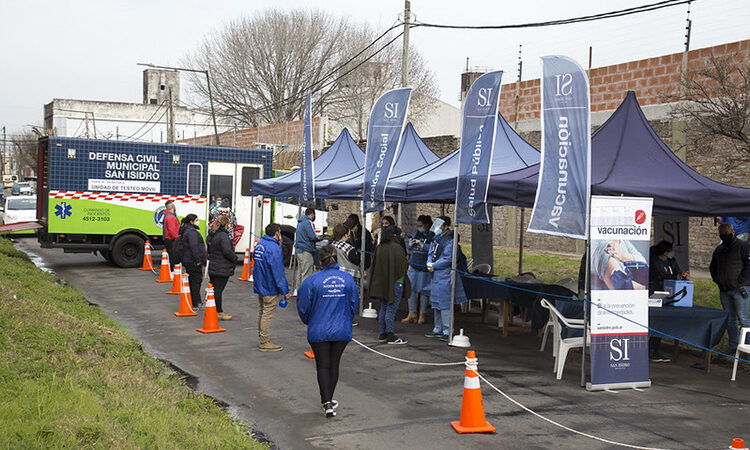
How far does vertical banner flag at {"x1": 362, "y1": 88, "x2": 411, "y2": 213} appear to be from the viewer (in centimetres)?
1183

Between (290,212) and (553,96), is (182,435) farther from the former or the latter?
(290,212)

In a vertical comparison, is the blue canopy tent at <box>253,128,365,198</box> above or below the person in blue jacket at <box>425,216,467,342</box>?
above

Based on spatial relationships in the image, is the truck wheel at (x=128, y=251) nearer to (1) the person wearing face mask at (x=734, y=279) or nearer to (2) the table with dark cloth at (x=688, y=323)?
(2) the table with dark cloth at (x=688, y=323)

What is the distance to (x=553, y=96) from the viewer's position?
845 centimetres

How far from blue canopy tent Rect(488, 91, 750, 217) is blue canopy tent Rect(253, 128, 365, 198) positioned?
6273 millimetres

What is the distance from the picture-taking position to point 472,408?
22.3 feet

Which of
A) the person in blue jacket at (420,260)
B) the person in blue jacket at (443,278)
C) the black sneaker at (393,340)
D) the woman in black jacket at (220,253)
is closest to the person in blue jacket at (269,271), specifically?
the black sneaker at (393,340)

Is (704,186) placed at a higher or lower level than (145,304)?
higher

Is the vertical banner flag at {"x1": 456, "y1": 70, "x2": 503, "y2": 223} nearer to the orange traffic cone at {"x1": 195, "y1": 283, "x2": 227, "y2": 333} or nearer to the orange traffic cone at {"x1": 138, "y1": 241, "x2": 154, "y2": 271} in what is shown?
the orange traffic cone at {"x1": 195, "y1": 283, "x2": 227, "y2": 333}

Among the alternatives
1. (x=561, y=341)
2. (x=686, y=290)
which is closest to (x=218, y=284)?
(x=561, y=341)

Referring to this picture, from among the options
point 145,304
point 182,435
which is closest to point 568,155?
point 182,435

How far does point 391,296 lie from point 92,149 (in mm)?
11097

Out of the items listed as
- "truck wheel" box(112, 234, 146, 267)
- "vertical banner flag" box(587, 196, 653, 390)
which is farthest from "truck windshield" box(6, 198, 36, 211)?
"vertical banner flag" box(587, 196, 653, 390)

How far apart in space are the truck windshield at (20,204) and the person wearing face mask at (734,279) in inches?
981
